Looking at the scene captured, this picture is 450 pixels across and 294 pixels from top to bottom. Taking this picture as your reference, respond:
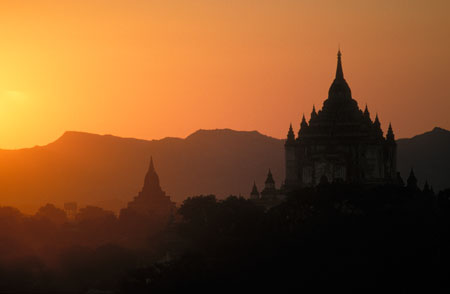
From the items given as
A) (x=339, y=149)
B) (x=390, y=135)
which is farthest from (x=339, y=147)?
(x=390, y=135)

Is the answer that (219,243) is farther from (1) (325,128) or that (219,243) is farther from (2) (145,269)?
(1) (325,128)

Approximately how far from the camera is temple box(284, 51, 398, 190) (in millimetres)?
159875

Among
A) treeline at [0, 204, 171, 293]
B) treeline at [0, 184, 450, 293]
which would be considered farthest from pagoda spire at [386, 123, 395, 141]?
treeline at [0, 204, 171, 293]

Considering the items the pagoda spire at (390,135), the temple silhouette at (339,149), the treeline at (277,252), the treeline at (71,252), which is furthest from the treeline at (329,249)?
the pagoda spire at (390,135)

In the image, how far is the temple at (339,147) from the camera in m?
160

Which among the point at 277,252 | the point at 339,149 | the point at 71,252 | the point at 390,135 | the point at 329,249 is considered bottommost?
the point at 277,252

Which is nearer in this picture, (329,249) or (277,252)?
(329,249)

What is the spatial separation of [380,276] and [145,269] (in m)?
23.3

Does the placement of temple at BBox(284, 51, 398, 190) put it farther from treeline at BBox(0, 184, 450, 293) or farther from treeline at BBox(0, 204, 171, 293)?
treeline at BBox(0, 204, 171, 293)

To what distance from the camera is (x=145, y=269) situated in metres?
116

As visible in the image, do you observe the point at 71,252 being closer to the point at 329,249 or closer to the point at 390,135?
the point at 390,135

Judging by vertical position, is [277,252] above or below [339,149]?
below

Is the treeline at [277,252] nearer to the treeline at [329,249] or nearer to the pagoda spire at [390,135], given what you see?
the treeline at [329,249]

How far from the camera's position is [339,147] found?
529 ft
